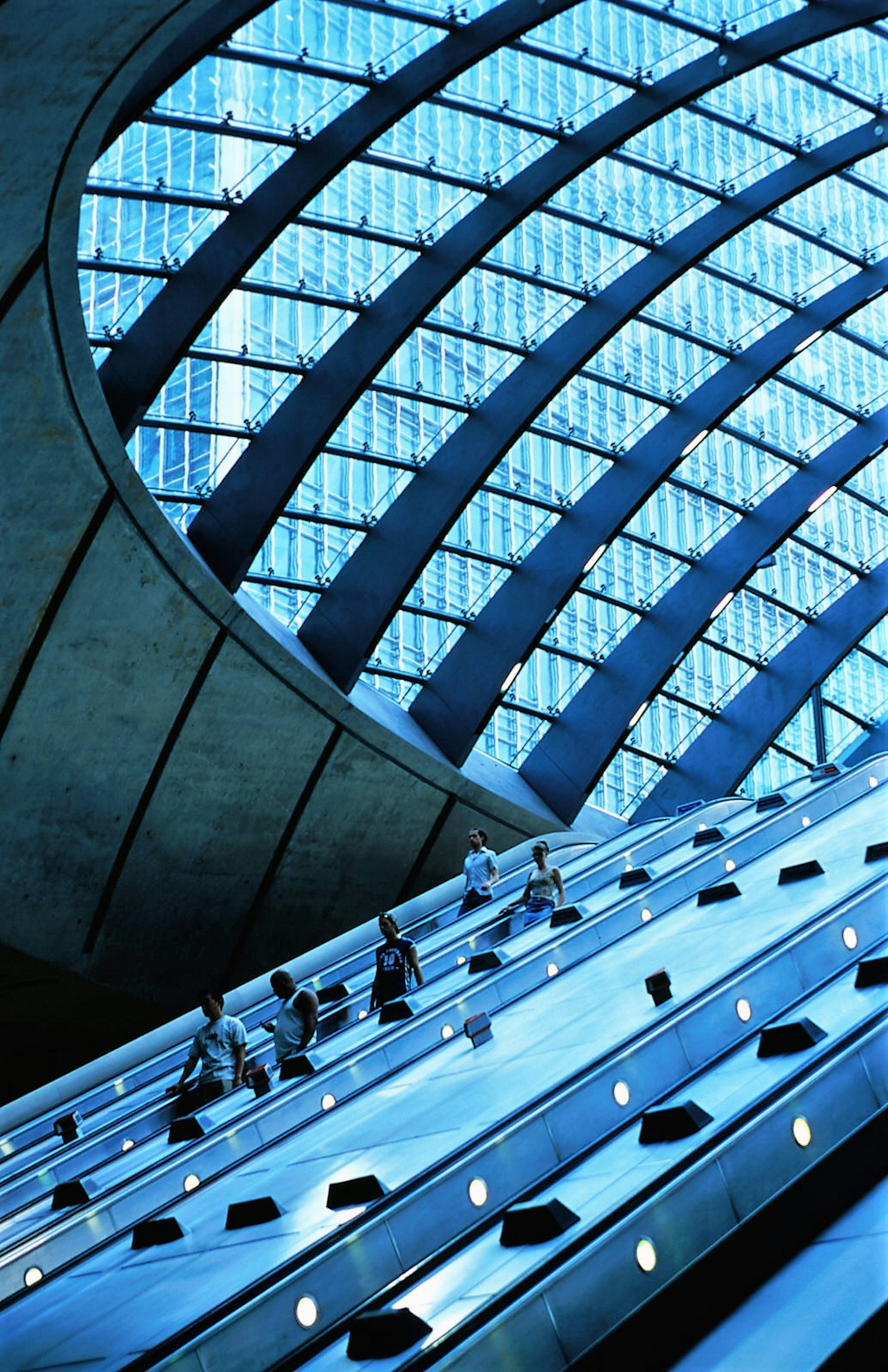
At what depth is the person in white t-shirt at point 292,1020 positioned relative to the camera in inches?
495

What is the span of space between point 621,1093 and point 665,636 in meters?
23.2

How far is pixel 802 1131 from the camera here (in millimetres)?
6105

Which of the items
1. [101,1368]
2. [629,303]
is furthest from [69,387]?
[101,1368]

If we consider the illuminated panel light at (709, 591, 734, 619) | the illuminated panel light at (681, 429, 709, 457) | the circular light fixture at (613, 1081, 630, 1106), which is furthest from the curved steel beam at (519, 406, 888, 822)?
the circular light fixture at (613, 1081, 630, 1106)

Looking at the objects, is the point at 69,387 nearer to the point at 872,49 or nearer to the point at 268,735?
the point at 268,735

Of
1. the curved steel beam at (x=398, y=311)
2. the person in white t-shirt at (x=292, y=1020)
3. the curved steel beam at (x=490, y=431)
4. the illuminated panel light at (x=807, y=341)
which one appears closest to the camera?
the person in white t-shirt at (x=292, y=1020)

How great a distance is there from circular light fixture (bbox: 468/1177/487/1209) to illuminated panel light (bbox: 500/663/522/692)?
64.0ft

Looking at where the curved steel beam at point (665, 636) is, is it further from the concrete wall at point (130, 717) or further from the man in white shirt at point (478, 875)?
the man in white shirt at point (478, 875)

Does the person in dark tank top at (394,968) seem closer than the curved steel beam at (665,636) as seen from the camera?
Yes

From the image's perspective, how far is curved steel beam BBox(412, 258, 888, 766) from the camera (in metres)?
26.7

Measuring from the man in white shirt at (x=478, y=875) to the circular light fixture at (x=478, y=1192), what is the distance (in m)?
11.2

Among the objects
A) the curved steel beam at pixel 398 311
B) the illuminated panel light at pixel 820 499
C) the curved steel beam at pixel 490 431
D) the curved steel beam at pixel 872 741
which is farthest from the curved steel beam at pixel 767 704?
the curved steel beam at pixel 398 311

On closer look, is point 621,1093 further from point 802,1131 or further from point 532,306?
point 532,306

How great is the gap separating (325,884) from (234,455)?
25.3ft
